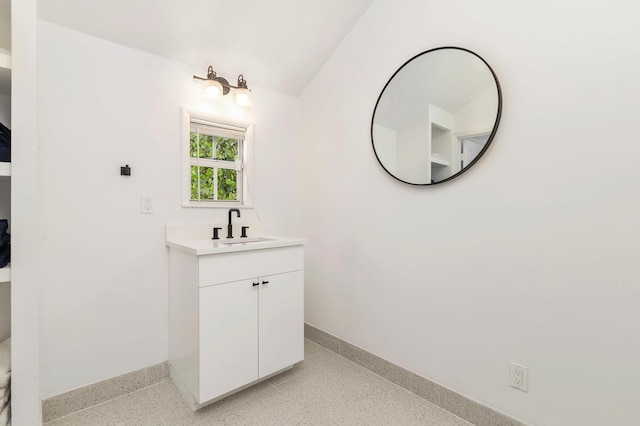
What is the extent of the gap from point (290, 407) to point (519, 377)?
1204 mm

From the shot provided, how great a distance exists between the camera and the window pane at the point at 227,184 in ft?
7.66

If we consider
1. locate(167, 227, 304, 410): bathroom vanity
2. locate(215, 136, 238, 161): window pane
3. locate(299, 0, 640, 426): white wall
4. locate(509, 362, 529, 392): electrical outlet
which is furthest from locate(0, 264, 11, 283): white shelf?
locate(509, 362, 529, 392): electrical outlet

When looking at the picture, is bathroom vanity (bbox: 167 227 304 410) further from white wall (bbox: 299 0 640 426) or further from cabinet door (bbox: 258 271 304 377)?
white wall (bbox: 299 0 640 426)

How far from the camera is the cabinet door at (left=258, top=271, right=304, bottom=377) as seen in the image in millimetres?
1833

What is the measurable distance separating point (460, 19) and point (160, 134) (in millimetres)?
Result: 1930

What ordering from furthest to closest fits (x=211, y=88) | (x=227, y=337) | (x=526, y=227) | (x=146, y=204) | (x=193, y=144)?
1. (x=193, y=144)
2. (x=211, y=88)
3. (x=146, y=204)
4. (x=227, y=337)
5. (x=526, y=227)

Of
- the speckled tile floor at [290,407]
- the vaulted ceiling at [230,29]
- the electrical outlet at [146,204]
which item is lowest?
the speckled tile floor at [290,407]

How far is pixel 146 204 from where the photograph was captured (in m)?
1.88

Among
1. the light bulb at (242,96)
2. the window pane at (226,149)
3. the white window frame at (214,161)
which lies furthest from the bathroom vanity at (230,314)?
the light bulb at (242,96)

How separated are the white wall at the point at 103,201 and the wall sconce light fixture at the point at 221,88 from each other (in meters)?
0.13

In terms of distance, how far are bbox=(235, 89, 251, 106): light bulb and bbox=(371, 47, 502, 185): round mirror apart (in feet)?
3.09

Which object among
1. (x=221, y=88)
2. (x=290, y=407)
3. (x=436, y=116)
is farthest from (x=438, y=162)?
→ (x=290, y=407)

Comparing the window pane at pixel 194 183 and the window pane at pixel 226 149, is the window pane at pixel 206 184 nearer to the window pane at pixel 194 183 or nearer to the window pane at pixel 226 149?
the window pane at pixel 194 183

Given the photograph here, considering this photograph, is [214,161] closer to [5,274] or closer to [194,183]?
[194,183]
